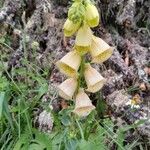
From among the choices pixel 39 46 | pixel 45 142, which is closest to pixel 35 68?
pixel 39 46

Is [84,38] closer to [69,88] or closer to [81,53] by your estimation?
[81,53]

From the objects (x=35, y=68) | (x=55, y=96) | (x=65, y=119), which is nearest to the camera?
(x=65, y=119)

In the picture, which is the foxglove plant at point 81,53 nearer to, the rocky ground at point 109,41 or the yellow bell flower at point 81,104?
the yellow bell flower at point 81,104

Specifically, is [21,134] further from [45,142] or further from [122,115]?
[122,115]

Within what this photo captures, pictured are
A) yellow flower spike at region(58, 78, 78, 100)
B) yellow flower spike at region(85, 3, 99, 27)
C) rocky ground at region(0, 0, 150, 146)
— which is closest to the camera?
yellow flower spike at region(85, 3, 99, 27)

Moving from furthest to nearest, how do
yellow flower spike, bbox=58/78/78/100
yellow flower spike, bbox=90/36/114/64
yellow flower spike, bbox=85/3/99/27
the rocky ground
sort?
the rocky ground, yellow flower spike, bbox=58/78/78/100, yellow flower spike, bbox=90/36/114/64, yellow flower spike, bbox=85/3/99/27

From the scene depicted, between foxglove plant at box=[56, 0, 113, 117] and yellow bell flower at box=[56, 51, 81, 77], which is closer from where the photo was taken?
foxglove plant at box=[56, 0, 113, 117]

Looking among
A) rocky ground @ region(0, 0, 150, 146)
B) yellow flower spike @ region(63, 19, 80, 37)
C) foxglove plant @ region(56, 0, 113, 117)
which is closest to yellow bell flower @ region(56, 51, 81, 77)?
foxglove plant @ region(56, 0, 113, 117)

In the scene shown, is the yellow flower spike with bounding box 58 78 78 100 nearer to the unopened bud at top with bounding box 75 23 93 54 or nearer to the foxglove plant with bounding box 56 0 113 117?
the foxglove plant with bounding box 56 0 113 117
